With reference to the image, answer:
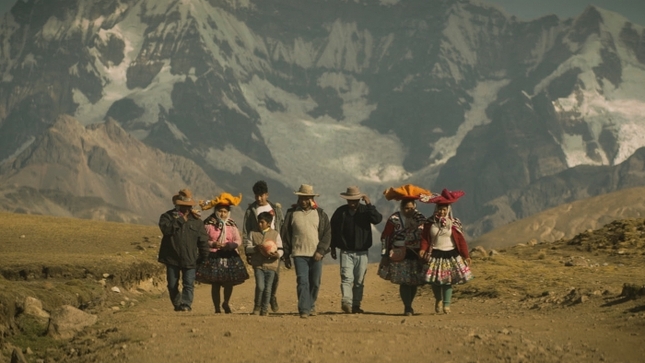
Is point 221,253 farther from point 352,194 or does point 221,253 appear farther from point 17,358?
point 17,358

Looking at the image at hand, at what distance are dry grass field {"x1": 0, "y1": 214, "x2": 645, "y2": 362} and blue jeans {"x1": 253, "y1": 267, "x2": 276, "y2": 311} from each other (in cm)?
120

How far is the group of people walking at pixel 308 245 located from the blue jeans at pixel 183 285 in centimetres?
2

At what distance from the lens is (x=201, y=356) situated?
22047 mm

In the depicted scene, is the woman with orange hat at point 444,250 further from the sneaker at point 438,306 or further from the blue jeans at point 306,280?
the blue jeans at point 306,280

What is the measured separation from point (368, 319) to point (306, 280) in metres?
1.56

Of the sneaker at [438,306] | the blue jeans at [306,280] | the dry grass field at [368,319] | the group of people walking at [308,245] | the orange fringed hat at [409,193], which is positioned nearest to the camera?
the dry grass field at [368,319]

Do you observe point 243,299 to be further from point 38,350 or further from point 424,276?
point 38,350

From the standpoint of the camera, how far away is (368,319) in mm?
28500

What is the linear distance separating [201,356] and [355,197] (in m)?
9.27

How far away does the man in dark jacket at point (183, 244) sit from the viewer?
30.2 metres

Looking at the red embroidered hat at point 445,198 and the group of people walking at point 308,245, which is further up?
the red embroidered hat at point 445,198

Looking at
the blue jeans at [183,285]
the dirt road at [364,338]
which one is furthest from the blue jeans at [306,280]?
the blue jeans at [183,285]

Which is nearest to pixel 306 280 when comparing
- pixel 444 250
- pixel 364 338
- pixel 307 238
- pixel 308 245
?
pixel 308 245

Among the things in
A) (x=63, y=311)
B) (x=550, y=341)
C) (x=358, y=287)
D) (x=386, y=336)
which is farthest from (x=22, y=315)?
(x=550, y=341)
